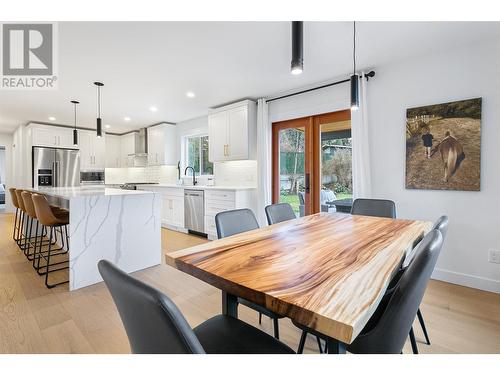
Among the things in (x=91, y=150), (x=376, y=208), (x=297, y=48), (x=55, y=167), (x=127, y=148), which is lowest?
(x=376, y=208)

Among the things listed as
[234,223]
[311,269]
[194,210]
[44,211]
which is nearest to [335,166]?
[234,223]

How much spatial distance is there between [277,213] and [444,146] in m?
1.93

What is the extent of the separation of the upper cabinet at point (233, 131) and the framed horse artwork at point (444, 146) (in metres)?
2.29

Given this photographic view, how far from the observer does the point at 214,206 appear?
449 centimetres

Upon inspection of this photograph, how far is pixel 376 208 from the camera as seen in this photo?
2.63 m

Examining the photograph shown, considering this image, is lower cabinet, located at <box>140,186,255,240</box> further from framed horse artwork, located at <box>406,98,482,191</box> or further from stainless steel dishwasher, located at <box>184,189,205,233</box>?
framed horse artwork, located at <box>406,98,482,191</box>

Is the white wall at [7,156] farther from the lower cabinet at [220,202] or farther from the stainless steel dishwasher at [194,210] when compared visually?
the lower cabinet at [220,202]

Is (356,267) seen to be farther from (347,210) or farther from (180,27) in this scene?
(347,210)

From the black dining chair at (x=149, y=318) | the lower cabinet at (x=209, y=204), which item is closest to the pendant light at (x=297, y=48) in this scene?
the black dining chair at (x=149, y=318)

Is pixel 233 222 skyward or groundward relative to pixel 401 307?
skyward

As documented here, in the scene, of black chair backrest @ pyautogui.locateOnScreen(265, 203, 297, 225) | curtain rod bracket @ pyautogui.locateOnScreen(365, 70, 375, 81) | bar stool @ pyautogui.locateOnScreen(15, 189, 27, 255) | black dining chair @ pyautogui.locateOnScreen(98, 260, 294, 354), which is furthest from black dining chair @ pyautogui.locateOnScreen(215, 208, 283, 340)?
bar stool @ pyautogui.locateOnScreen(15, 189, 27, 255)

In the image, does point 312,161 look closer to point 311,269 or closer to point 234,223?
point 234,223

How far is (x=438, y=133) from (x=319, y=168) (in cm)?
149
